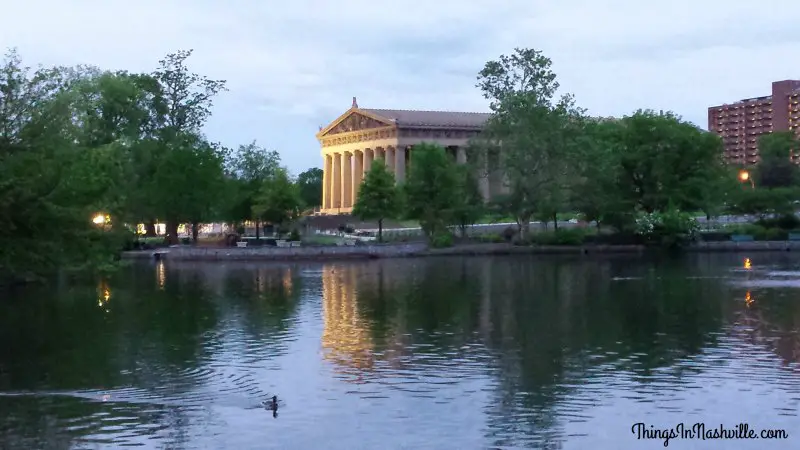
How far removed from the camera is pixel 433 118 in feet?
435

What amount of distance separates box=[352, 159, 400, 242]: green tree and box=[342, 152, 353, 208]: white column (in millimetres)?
49926

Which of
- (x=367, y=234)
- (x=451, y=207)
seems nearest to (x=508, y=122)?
(x=451, y=207)

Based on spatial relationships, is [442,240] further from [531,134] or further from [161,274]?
[161,274]

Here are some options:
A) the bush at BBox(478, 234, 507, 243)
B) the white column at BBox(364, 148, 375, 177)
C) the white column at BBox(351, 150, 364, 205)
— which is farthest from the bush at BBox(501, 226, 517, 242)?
the white column at BBox(351, 150, 364, 205)

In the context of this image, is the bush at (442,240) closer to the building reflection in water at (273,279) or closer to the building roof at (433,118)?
the building reflection in water at (273,279)

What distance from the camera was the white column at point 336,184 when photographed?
147250 millimetres

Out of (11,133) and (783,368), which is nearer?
(783,368)

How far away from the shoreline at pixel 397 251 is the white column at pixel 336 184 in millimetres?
64779

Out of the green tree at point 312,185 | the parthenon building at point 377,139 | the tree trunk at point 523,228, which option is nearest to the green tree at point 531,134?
the tree trunk at point 523,228

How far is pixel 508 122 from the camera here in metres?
82.4

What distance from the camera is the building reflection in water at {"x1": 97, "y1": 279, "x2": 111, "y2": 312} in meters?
40.9

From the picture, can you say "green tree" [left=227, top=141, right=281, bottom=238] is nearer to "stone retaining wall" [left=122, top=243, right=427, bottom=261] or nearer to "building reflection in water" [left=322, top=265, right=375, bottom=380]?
"stone retaining wall" [left=122, top=243, right=427, bottom=261]

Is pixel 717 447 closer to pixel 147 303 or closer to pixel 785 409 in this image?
pixel 785 409

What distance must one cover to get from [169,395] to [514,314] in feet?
53.3
